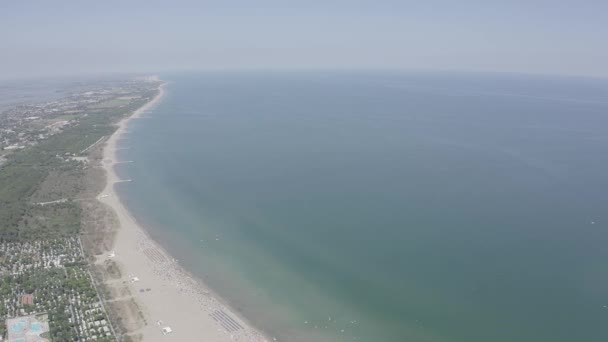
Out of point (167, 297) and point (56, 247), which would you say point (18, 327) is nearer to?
A: point (167, 297)

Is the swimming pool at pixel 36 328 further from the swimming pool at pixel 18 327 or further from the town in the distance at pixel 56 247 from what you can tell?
the swimming pool at pixel 18 327

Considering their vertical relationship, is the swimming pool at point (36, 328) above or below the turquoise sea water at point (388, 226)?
below

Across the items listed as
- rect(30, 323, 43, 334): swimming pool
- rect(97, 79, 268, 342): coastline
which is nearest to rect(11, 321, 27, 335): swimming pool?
rect(30, 323, 43, 334): swimming pool

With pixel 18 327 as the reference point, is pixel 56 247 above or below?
above

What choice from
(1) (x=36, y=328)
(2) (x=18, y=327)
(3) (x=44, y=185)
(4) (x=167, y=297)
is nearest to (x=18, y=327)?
(2) (x=18, y=327)

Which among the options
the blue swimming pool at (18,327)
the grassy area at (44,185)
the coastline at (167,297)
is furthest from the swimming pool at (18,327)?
the grassy area at (44,185)

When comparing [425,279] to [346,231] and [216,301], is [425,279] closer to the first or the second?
[346,231]

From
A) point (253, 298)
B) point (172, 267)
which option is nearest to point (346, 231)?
point (253, 298)
